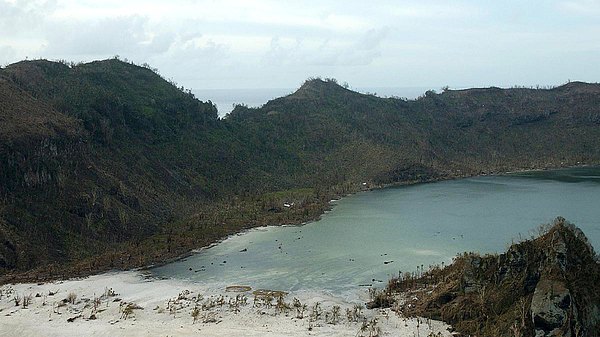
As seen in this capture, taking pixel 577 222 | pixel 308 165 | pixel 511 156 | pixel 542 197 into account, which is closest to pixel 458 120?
pixel 511 156

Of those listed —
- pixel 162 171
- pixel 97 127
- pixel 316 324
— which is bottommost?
pixel 316 324

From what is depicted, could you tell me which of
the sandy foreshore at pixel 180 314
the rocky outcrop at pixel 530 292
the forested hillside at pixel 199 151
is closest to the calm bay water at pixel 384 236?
the sandy foreshore at pixel 180 314

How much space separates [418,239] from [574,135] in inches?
2983

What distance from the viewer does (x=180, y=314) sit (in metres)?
29.4

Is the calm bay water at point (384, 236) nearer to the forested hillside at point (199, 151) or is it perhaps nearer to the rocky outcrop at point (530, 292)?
the forested hillside at point (199, 151)

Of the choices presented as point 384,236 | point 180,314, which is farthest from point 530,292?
point 384,236

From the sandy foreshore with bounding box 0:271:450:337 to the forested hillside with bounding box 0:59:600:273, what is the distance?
23.3 ft

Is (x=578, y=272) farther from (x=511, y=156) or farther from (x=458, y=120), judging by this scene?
(x=458, y=120)

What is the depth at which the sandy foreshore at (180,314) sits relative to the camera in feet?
88.3

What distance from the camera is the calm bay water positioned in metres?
38.0

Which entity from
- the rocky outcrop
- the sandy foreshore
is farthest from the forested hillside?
the rocky outcrop

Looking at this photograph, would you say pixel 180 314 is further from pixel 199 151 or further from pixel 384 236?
pixel 199 151

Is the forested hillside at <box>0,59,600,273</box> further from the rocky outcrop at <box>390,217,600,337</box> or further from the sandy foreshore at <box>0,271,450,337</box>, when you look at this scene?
the rocky outcrop at <box>390,217,600,337</box>

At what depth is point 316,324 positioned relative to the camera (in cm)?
2761
